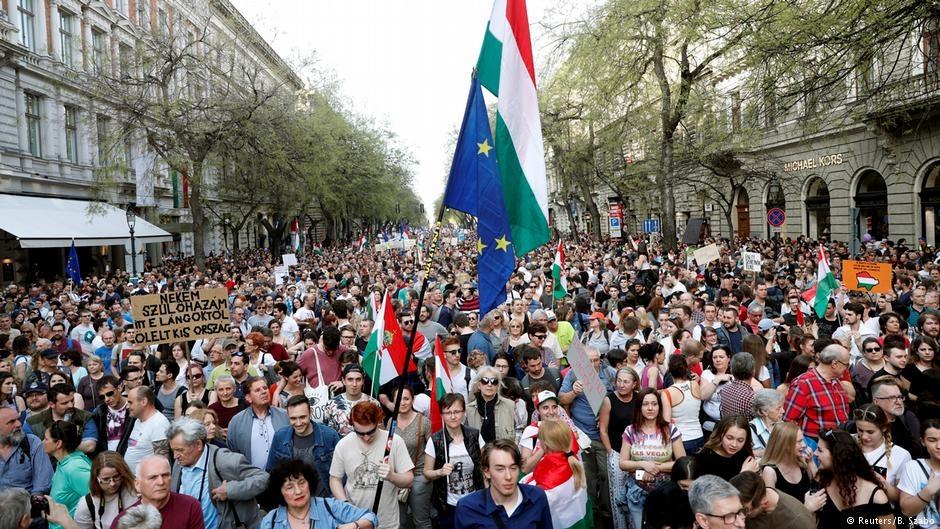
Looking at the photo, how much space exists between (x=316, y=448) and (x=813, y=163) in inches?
1194

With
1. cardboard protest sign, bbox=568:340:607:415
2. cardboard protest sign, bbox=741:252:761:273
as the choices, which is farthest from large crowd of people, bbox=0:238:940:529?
cardboard protest sign, bbox=741:252:761:273

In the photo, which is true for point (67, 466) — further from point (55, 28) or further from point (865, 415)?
point (55, 28)

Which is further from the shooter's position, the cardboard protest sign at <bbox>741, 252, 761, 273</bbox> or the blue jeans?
the cardboard protest sign at <bbox>741, 252, 761, 273</bbox>

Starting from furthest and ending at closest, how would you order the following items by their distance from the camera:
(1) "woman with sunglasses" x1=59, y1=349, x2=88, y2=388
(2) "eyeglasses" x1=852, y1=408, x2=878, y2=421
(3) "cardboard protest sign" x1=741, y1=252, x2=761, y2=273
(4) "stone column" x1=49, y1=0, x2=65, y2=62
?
(4) "stone column" x1=49, y1=0, x2=65, y2=62, (3) "cardboard protest sign" x1=741, y1=252, x2=761, y2=273, (1) "woman with sunglasses" x1=59, y1=349, x2=88, y2=388, (2) "eyeglasses" x1=852, y1=408, x2=878, y2=421

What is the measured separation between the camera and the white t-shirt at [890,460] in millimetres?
4535

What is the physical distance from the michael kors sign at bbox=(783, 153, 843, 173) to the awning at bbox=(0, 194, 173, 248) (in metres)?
29.1

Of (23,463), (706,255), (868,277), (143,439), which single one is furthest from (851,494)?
(706,255)

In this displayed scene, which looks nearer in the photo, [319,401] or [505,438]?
[505,438]

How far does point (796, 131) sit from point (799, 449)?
2966 centimetres

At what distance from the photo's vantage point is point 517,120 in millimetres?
5504

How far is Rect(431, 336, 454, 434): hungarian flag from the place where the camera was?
19.0 ft

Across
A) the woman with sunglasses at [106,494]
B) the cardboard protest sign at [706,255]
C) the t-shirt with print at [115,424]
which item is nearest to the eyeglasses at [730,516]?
the woman with sunglasses at [106,494]

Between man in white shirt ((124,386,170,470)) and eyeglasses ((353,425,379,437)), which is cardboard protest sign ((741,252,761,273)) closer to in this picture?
eyeglasses ((353,425,379,437))

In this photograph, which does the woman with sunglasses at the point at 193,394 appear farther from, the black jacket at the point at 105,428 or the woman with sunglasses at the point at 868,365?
the woman with sunglasses at the point at 868,365
